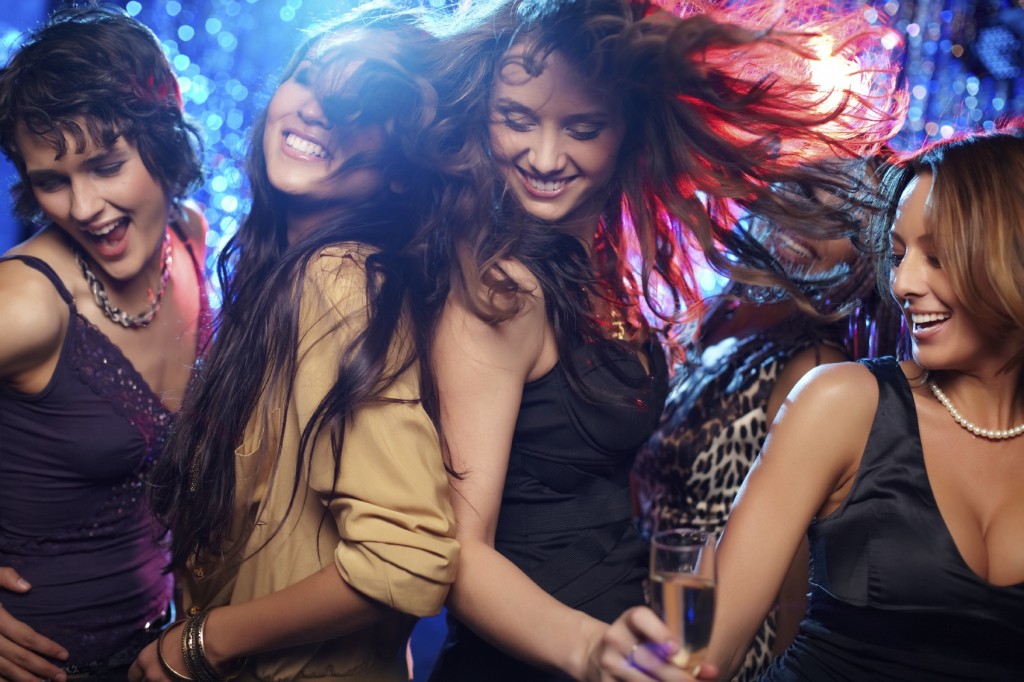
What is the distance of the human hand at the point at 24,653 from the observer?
2125mm

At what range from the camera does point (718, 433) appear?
2.46 metres

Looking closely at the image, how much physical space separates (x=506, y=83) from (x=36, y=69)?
1154 mm

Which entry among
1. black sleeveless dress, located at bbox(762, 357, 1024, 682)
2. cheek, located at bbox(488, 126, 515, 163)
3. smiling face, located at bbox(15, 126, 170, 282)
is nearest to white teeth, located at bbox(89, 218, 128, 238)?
smiling face, located at bbox(15, 126, 170, 282)

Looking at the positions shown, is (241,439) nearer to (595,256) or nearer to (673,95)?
(595,256)

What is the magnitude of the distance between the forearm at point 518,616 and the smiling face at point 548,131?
774mm

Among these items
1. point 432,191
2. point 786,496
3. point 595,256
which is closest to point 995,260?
point 786,496

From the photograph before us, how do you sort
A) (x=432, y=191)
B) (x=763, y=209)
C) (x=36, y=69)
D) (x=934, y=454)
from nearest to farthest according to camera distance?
1. (x=934, y=454)
2. (x=432, y=191)
3. (x=763, y=209)
4. (x=36, y=69)

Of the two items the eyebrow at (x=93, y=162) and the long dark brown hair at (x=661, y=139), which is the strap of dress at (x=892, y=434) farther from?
the eyebrow at (x=93, y=162)

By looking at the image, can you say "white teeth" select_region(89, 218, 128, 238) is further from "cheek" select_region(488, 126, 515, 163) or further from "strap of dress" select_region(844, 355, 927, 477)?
"strap of dress" select_region(844, 355, 927, 477)

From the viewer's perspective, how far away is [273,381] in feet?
5.95

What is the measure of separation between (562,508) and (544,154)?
753 millimetres

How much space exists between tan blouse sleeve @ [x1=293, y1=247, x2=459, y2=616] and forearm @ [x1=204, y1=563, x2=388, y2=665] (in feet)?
0.15

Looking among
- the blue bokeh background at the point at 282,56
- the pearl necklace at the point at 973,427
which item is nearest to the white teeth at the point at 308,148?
the pearl necklace at the point at 973,427

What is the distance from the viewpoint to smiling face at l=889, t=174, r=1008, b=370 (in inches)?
68.8
